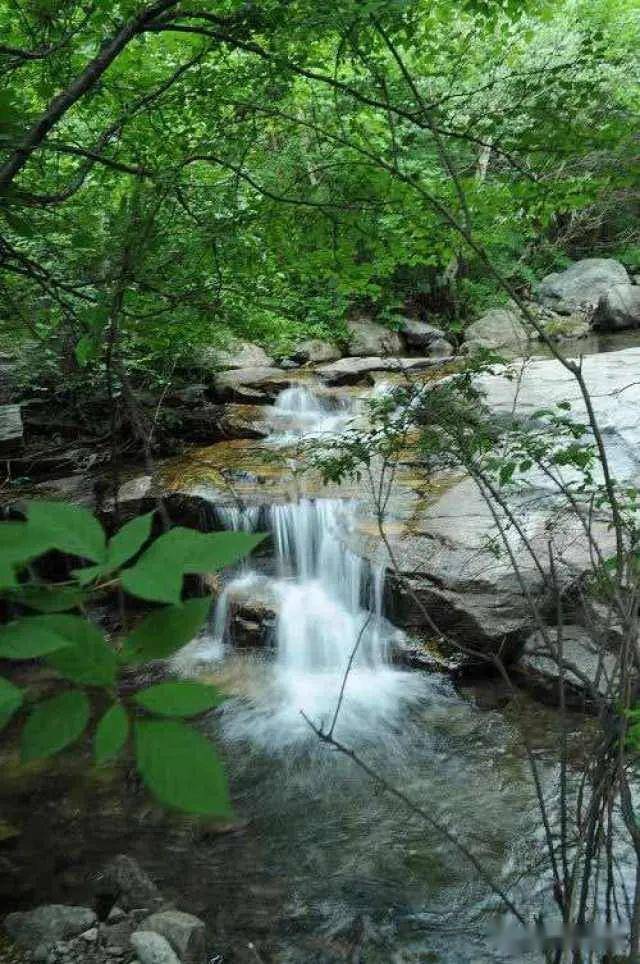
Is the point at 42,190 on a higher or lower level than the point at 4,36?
lower

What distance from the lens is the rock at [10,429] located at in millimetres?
9440

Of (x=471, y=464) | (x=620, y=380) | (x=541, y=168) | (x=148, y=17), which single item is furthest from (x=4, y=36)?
(x=620, y=380)

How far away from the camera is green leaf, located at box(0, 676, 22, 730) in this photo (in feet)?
2.00

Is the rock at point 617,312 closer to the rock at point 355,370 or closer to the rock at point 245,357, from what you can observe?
the rock at point 355,370

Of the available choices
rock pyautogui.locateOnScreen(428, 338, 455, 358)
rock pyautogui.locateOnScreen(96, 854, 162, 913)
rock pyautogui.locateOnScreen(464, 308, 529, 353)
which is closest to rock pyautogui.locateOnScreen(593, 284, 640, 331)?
rock pyautogui.locateOnScreen(464, 308, 529, 353)

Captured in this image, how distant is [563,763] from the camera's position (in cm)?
205

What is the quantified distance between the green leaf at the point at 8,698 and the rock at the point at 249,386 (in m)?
11.7

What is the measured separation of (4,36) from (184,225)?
1.39 metres

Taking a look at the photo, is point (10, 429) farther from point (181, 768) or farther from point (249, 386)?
point (181, 768)

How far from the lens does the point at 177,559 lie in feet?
2.23

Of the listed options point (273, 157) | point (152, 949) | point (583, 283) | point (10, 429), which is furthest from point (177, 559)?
point (583, 283)

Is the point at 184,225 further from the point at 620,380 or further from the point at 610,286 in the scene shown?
the point at 610,286

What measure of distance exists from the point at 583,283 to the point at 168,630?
832 inches

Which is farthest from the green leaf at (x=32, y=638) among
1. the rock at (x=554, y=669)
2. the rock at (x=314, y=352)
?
the rock at (x=314, y=352)
